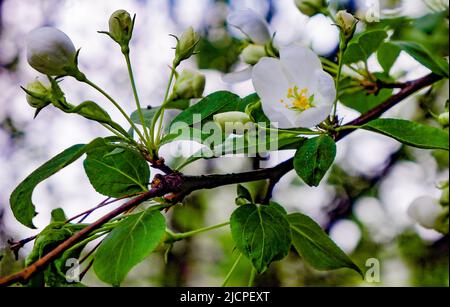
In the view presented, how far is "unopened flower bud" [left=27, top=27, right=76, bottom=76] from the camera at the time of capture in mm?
592

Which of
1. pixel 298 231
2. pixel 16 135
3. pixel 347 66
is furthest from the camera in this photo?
pixel 16 135

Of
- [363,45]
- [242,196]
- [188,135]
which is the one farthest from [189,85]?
[363,45]

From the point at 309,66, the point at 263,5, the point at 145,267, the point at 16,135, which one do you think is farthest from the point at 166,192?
the point at 145,267

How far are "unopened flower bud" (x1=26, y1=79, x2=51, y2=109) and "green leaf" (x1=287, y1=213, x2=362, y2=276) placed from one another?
0.97 ft

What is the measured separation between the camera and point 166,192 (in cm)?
60

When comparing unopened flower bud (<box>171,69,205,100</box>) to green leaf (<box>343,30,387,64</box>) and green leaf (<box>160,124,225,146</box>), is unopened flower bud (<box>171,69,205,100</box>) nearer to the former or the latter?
green leaf (<box>160,124,225,146</box>)

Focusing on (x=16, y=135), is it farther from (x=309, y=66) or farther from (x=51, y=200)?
(x=309, y=66)

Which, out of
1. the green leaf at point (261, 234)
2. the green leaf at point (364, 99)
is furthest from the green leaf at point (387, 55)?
the green leaf at point (261, 234)

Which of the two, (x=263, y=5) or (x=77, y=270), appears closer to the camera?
(x=77, y=270)

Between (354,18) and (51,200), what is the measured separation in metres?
1.75

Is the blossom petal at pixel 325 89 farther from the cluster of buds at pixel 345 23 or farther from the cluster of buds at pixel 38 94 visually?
the cluster of buds at pixel 38 94

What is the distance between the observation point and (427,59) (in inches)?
30.3

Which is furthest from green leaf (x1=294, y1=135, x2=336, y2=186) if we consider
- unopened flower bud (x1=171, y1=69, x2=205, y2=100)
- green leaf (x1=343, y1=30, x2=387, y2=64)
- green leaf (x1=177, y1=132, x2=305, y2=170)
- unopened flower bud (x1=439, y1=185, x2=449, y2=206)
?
unopened flower bud (x1=439, y1=185, x2=449, y2=206)

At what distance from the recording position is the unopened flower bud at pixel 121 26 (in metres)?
0.60
